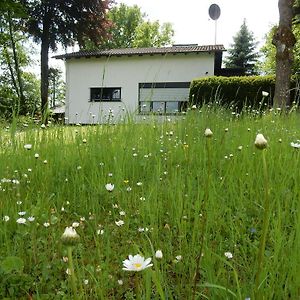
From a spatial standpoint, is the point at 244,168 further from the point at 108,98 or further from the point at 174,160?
the point at 108,98

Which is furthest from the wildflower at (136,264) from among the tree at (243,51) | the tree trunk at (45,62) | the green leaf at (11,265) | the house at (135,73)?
the tree at (243,51)

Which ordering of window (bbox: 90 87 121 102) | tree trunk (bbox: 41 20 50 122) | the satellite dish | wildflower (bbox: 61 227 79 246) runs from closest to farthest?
wildflower (bbox: 61 227 79 246), window (bbox: 90 87 121 102), tree trunk (bbox: 41 20 50 122), the satellite dish

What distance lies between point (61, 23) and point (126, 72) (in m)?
5.86

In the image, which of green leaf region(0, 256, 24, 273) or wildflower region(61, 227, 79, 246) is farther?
green leaf region(0, 256, 24, 273)

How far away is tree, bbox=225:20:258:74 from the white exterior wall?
794 inches

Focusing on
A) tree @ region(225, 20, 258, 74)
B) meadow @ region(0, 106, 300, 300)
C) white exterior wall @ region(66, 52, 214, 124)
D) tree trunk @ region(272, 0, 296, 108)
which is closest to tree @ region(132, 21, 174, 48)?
tree @ region(225, 20, 258, 74)

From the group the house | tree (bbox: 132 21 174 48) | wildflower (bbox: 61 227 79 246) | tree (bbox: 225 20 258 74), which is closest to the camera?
wildflower (bbox: 61 227 79 246)

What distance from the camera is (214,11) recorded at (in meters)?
19.2

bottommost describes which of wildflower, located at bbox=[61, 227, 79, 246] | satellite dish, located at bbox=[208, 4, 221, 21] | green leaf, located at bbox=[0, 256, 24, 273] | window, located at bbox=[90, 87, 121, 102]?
green leaf, located at bbox=[0, 256, 24, 273]

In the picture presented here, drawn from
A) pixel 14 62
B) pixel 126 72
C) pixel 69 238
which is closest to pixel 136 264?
pixel 69 238

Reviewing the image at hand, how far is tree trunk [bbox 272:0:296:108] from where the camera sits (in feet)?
27.1

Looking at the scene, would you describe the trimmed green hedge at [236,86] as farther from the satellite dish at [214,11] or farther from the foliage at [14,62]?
the foliage at [14,62]

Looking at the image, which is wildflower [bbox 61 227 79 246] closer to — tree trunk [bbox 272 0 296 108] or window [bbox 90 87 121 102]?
tree trunk [bbox 272 0 296 108]

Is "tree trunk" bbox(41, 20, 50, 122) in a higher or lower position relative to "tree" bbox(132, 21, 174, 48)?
lower
